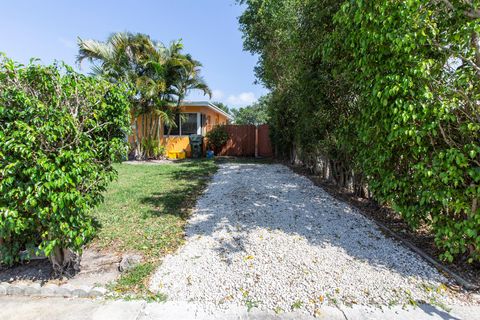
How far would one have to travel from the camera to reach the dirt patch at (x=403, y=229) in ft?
8.90

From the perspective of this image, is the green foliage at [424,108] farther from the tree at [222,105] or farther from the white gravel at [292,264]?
the tree at [222,105]

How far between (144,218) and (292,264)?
108 inches

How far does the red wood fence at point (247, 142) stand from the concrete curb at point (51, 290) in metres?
12.2

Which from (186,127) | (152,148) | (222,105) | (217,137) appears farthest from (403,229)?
(222,105)

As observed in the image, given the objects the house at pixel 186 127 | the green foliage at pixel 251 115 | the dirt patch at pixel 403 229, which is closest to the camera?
the dirt patch at pixel 403 229

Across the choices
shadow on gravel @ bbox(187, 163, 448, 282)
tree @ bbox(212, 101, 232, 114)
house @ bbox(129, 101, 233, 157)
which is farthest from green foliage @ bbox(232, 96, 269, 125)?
shadow on gravel @ bbox(187, 163, 448, 282)

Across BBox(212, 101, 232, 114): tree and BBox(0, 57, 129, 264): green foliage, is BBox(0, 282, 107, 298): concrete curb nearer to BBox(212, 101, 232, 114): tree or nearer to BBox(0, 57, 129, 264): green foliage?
BBox(0, 57, 129, 264): green foliage

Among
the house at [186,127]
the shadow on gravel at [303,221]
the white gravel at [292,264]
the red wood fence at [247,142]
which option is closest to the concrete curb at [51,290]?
the white gravel at [292,264]

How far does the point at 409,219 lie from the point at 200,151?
37.9 ft

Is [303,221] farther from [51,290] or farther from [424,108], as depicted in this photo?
[51,290]

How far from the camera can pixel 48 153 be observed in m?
2.28

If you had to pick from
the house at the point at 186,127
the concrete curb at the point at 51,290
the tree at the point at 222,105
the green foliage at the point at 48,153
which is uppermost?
the tree at the point at 222,105

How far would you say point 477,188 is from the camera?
239cm

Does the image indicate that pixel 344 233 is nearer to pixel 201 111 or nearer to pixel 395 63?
pixel 395 63
